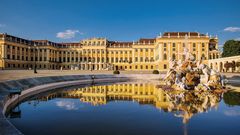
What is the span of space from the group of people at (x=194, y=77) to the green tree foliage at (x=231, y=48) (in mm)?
44770

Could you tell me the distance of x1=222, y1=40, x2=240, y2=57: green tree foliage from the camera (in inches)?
2280

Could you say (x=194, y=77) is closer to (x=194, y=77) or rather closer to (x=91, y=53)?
(x=194, y=77)

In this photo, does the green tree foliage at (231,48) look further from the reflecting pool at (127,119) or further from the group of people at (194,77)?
the reflecting pool at (127,119)

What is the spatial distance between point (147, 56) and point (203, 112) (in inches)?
2620

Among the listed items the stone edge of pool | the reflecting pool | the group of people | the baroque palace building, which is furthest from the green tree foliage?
the reflecting pool

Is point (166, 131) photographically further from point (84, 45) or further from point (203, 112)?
point (84, 45)

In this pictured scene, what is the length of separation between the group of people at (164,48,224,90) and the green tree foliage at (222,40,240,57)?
4477 centimetres

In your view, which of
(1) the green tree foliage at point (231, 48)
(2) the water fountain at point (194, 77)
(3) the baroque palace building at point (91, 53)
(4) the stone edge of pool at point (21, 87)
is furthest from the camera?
(3) the baroque palace building at point (91, 53)

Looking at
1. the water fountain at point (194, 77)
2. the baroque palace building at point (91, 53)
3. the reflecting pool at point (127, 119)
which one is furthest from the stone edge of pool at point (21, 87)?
the baroque palace building at point (91, 53)

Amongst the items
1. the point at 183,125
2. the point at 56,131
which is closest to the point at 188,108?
the point at 183,125

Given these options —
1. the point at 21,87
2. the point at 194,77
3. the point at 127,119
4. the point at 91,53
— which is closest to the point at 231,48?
the point at 91,53

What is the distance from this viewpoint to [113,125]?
773 centimetres

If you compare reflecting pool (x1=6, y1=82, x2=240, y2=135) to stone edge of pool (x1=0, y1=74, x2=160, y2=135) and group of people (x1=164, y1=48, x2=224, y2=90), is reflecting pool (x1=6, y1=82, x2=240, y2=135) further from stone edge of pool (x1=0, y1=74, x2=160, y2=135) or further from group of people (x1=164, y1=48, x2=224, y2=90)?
group of people (x1=164, y1=48, x2=224, y2=90)

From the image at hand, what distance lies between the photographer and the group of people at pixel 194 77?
57.6 ft
